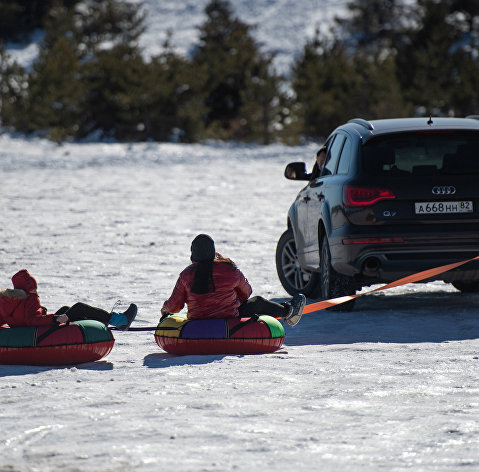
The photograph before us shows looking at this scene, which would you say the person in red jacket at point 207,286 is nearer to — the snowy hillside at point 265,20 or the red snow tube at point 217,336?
the red snow tube at point 217,336

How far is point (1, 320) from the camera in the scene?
7176 millimetres

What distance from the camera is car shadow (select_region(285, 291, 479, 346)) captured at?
833cm

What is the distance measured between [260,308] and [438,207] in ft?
6.47

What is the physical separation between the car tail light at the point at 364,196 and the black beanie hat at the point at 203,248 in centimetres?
192

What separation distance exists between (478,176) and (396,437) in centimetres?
441

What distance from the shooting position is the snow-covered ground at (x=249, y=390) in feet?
15.6

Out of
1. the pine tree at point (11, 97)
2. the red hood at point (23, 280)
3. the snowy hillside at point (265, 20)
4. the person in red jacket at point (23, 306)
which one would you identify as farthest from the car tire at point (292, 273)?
the snowy hillside at point (265, 20)

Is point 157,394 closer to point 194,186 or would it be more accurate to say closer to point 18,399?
point 18,399

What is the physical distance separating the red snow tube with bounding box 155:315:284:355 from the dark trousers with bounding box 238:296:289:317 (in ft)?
1.23

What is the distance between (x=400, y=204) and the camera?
8898 millimetres

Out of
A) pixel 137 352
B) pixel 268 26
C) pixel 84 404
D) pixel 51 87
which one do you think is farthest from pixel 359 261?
pixel 268 26

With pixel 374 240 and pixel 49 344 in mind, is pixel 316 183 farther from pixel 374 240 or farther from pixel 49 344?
pixel 49 344

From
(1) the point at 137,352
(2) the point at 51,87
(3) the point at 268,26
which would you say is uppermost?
(3) the point at 268,26

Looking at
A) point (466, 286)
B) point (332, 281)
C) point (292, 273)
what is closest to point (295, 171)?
point (292, 273)
